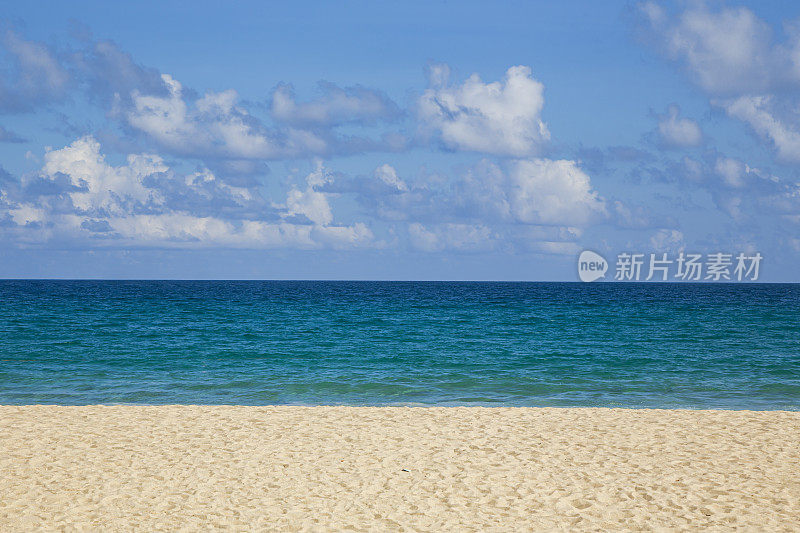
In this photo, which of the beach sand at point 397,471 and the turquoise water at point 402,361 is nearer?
the beach sand at point 397,471

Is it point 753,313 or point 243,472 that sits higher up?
point 753,313

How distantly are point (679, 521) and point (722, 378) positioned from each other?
1547cm

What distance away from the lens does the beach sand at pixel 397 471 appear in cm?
823

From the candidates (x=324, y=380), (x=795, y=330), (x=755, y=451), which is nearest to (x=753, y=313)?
(x=795, y=330)

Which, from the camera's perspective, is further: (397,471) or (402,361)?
(402,361)

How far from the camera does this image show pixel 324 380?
21.3 m

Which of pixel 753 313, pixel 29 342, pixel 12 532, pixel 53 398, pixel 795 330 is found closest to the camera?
pixel 12 532

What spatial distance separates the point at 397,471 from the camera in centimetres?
1005

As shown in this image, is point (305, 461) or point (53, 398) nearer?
point (305, 461)

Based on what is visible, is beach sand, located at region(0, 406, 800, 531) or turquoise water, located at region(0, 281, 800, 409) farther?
→ turquoise water, located at region(0, 281, 800, 409)

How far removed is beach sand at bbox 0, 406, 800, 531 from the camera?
8.23 meters

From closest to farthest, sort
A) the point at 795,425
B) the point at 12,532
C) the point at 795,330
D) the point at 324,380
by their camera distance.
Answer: the point at 12,532
the point at 795,425
the point at 324,380
the point at 795,330

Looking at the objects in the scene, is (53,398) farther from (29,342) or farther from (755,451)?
(755,451)

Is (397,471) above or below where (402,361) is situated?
above
